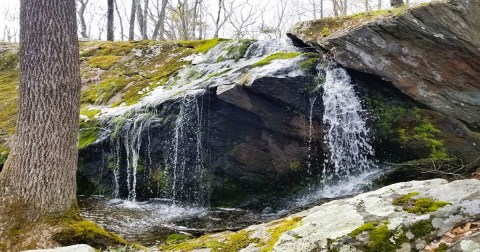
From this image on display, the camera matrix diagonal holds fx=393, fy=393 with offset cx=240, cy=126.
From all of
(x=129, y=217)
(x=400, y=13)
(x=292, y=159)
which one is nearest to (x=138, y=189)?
(x=129, y=217)

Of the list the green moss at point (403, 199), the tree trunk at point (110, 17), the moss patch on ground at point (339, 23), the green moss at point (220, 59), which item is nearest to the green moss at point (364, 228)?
the green moss at point (403, 199)

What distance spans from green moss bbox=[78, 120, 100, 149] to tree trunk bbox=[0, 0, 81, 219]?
4.30 m

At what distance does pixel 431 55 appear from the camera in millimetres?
7836

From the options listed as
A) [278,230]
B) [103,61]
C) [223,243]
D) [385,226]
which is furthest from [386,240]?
[103,61]

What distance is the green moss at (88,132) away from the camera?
924 centimetres

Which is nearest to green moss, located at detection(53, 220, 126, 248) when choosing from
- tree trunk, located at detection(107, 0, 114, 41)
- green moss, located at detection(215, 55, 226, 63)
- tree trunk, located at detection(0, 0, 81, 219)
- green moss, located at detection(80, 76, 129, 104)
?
tree trunk, located at detection(0, 0, 81, 219)

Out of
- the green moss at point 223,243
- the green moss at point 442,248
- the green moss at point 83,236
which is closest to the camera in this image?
the green moss at point 442,248

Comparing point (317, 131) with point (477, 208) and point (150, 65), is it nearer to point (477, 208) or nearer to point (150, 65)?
point (477, 208)

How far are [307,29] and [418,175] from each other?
13.4ft

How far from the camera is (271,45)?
10.1 meters

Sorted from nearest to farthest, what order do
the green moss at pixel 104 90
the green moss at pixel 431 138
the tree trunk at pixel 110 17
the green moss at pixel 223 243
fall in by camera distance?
1. the green moss at pixel 223 243
2. the green moss at pixel 431 138
3. the green moss at pixel 104 90
4. the tree trunk at pixel 110 17

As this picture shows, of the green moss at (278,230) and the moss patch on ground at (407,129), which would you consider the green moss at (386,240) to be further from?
the moss patch on ground at (407,129)

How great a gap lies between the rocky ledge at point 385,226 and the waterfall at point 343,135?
477 cm

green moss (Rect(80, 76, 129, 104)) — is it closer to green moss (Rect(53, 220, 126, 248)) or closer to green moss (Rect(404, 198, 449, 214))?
green moss (Rect(53, 220, 126, 248))
